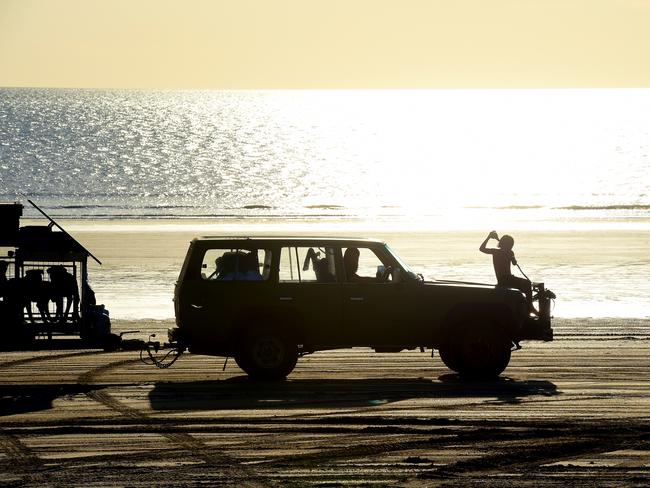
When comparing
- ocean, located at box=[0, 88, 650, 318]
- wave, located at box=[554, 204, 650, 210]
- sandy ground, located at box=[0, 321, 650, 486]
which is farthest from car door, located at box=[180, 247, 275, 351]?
wave, located at box=[554, 204, 650, 210]

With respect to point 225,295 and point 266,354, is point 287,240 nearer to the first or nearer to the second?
point 225,295

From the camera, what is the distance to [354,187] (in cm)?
11075

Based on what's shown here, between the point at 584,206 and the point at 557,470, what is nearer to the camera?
the point at 557,470

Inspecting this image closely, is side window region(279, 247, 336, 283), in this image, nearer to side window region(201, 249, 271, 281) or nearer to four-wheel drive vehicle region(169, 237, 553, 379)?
four-wheel drive vehicle region(169, 237, 553, 379)

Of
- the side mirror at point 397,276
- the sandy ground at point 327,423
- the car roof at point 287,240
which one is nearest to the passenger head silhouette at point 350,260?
the car roof at point 287,240

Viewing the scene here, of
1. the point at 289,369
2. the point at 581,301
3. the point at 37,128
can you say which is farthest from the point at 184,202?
the point at 37,128

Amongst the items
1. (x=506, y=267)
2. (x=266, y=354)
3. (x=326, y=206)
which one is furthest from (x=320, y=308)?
(x=326, y=206)

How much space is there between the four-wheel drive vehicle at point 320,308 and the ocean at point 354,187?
953cm

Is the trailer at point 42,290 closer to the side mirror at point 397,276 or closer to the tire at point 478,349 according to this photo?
the side mirror at point 397,276

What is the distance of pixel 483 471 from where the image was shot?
38.7ft

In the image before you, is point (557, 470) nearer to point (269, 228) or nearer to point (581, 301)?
point (581, 301)

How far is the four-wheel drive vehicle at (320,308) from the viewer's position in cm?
1758

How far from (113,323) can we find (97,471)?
1364 cm

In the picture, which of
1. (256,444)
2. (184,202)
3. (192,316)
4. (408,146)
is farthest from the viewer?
(408,146)
